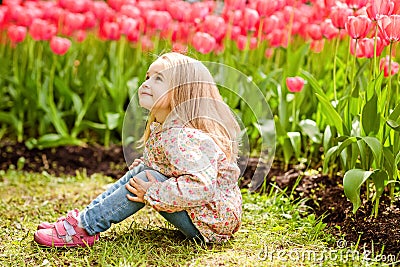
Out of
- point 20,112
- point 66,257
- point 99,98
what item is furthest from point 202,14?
point 66,257

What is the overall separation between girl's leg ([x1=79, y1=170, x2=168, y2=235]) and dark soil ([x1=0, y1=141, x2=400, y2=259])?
0.51m

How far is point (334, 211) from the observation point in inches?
126

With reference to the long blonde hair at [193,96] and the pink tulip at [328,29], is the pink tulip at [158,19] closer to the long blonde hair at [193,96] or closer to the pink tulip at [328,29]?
the pink tulip at [328,29]

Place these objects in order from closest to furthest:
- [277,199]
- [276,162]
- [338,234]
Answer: [338,234] → [277,199] → [276,162]

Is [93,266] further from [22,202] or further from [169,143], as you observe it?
[22,202]

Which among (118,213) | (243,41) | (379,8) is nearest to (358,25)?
(379,8)

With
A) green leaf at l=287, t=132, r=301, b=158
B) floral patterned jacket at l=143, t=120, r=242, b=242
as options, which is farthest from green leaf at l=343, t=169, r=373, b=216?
green leaf at l=287, t=132, r=301, b=158

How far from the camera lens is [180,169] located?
8.60ft

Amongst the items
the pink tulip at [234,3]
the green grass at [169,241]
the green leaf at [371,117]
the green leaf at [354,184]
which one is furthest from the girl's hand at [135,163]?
the pink tulip at [234,3]

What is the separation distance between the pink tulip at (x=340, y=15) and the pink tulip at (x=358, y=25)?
253mm

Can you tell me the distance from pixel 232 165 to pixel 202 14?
1.97m

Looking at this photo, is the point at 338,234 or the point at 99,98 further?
the point at 99,98

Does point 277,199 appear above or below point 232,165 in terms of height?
below

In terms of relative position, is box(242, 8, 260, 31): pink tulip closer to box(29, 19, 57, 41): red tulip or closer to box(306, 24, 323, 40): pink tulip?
box(306, 24, 323, 40): pink tulip
